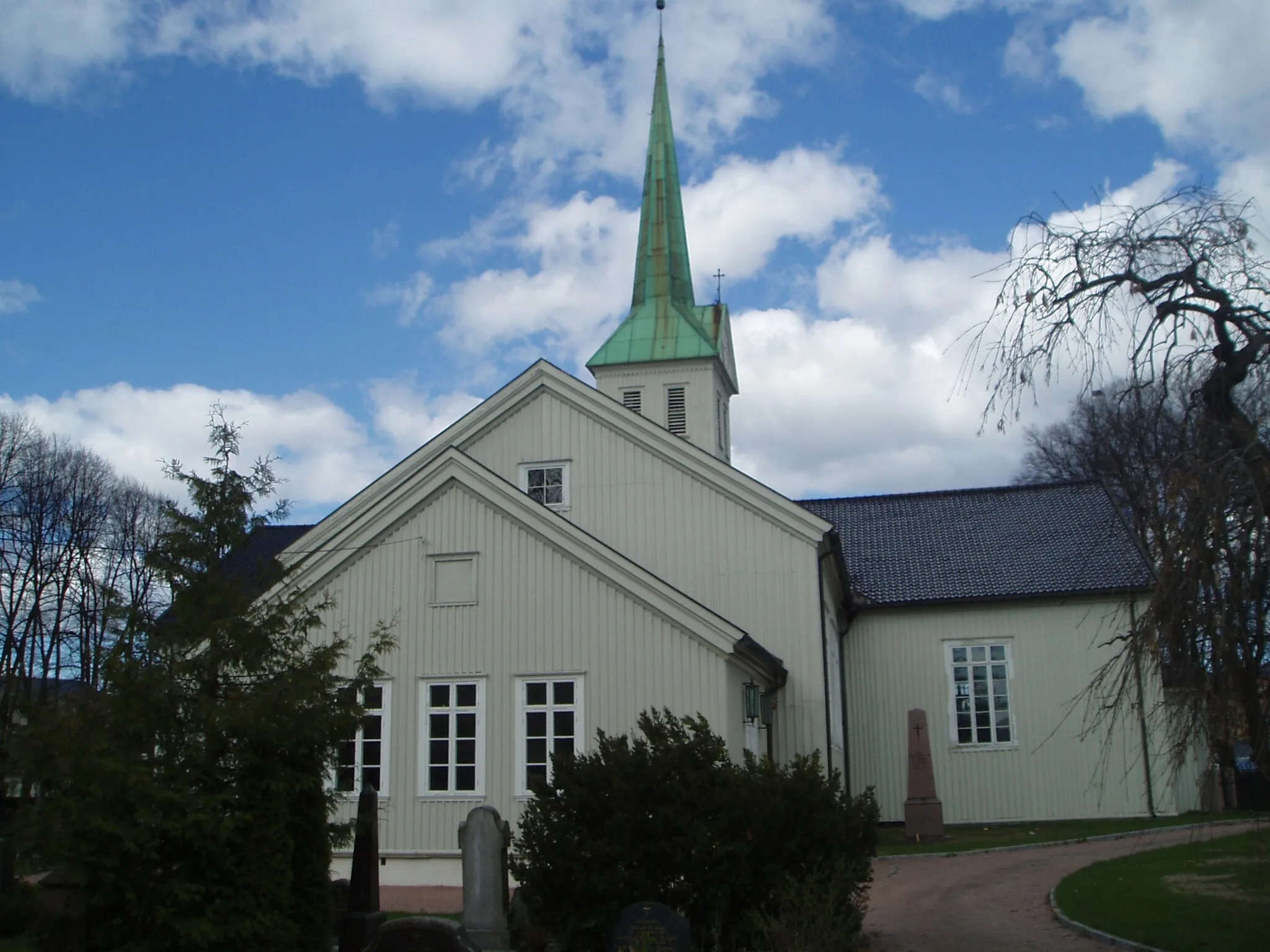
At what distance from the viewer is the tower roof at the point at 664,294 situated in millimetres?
29203

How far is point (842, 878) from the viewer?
36.9 feet

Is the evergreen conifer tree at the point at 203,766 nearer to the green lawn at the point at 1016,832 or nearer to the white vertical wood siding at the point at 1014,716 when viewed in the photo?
the green lawn at the point at 1016,832

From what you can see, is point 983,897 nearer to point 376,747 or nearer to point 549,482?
point 376,747

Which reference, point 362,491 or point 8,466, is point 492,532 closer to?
point 362,491

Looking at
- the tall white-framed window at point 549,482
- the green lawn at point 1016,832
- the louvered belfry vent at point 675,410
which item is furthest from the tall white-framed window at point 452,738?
the louvered belfry vent at point 675,410

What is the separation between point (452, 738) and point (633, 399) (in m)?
12.0

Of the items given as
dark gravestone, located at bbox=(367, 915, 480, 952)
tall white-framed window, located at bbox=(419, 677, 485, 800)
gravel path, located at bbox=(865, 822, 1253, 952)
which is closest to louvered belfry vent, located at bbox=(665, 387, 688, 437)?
tall white-framed window, located at bbox=(419, 677, 485, 800)

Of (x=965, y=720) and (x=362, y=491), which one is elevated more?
(x=362, y=491)

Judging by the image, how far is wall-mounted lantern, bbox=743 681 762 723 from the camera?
1944cm

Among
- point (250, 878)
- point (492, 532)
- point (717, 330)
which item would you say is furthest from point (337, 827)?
point (717, 330)

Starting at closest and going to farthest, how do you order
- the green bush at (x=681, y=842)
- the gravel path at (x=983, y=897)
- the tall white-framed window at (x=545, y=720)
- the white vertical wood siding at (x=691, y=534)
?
1. the green bush at (x=681, y=842)
2. the gravel path at (x=983, y=897)
3. the tall white-framed window at (x=545, y=720)
4. the white vertical wood siding at (x=691, y=534)

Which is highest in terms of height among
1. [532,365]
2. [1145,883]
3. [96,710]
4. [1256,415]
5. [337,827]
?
[532,365]

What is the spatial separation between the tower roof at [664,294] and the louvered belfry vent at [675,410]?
2.68ft

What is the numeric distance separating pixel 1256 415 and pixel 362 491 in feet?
57.2
